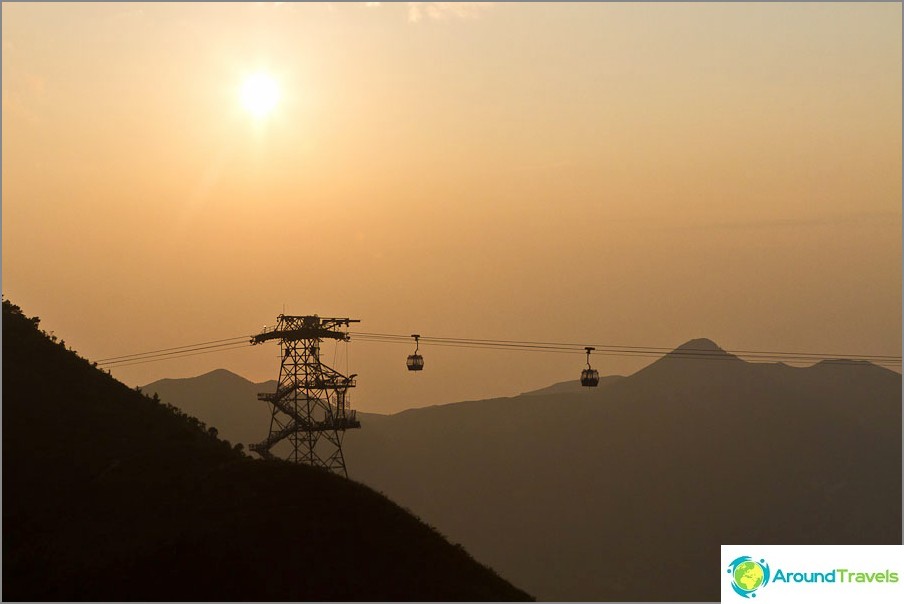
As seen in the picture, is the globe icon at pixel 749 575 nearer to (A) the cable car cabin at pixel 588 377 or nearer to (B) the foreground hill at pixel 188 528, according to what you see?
(B) the foreground hill at pixel 188 528

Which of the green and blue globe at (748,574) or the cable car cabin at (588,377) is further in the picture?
the cable car cabin at (588,377)

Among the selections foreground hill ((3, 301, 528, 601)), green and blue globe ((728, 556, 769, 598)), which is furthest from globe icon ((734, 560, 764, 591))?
foreground hill ((3, 301, 528, 601))

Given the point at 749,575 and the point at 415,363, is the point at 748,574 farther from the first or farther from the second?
the point at 415,363

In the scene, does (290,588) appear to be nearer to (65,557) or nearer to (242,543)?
(242,543)

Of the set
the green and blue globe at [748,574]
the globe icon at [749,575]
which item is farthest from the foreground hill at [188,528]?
the globe icon at [749,575]

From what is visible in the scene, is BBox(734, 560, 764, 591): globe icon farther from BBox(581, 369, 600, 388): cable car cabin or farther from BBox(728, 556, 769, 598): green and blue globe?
BBox(581, 369, 600, 388): cable car cabin
